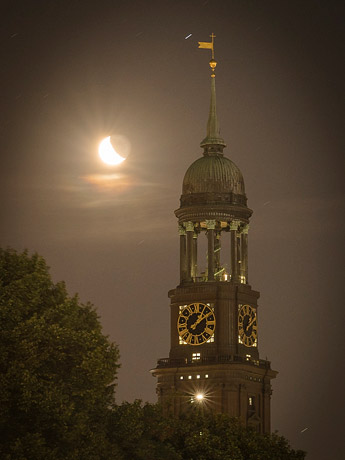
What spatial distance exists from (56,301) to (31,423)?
10.2 m

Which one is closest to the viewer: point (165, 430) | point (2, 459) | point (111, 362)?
point (2, 459)

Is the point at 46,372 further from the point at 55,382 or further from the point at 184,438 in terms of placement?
the point at 184,438

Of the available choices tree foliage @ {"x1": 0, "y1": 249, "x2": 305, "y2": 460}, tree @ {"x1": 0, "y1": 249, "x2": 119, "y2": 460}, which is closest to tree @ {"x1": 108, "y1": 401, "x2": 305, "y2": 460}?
tree foliage @ {"x1": 0, "y1": 249, "x2": 305, "y2": 460}

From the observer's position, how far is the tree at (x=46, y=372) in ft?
451

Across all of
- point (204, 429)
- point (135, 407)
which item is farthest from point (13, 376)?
point (204, 429)

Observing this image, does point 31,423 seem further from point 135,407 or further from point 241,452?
point 241,452

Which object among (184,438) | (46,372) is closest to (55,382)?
(46,372)

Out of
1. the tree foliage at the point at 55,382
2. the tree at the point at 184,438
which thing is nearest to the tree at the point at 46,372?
the tree foliage at the point at 55,382

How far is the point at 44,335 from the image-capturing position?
139875 millimetres

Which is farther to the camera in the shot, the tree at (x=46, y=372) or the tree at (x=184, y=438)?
the tree at (x=184, y=438)

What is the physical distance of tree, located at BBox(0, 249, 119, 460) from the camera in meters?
137

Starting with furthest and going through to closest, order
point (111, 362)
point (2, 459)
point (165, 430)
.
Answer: point (165, 430), point (111, 362), point (2, 459)

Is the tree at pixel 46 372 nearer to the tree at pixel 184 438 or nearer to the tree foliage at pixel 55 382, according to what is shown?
the tree foliage at pixel 55 382

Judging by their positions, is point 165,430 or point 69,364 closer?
point 69,364
